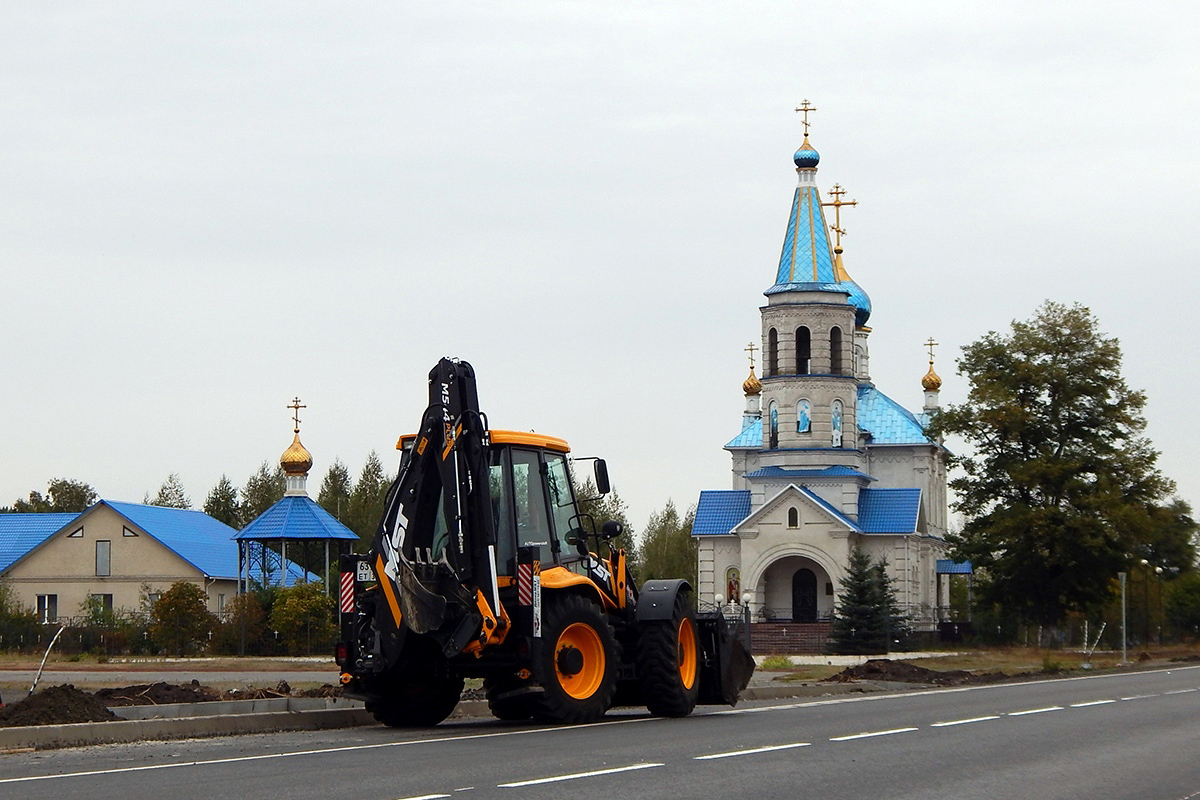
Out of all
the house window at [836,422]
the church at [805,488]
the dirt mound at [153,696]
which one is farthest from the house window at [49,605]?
the dirt mound at [153,696]

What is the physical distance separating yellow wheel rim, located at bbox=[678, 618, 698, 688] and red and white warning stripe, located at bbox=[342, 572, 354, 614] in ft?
12.9

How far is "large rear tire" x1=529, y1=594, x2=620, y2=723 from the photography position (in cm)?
1761

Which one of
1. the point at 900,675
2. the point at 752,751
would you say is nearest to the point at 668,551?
the point at 900,675

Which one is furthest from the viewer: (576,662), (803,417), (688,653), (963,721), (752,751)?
(803,417)

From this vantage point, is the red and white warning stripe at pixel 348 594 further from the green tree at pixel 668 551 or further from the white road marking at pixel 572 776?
the green tree at pixel 668 551

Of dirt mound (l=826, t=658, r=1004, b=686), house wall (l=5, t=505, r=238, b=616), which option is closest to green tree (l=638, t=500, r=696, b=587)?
house wall (l=5, t=505, r=238, b=616)

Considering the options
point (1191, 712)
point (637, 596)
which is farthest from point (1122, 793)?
point (1191, 712)

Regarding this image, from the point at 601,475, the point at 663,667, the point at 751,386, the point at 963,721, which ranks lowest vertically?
the point at 963,721

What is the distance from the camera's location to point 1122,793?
1210cm

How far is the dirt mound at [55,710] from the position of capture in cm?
1645

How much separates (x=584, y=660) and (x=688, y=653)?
207 cm

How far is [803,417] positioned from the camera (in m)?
72.2

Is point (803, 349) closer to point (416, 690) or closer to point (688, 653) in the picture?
point (688, 653)

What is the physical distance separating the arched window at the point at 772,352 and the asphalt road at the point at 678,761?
2053 inches
